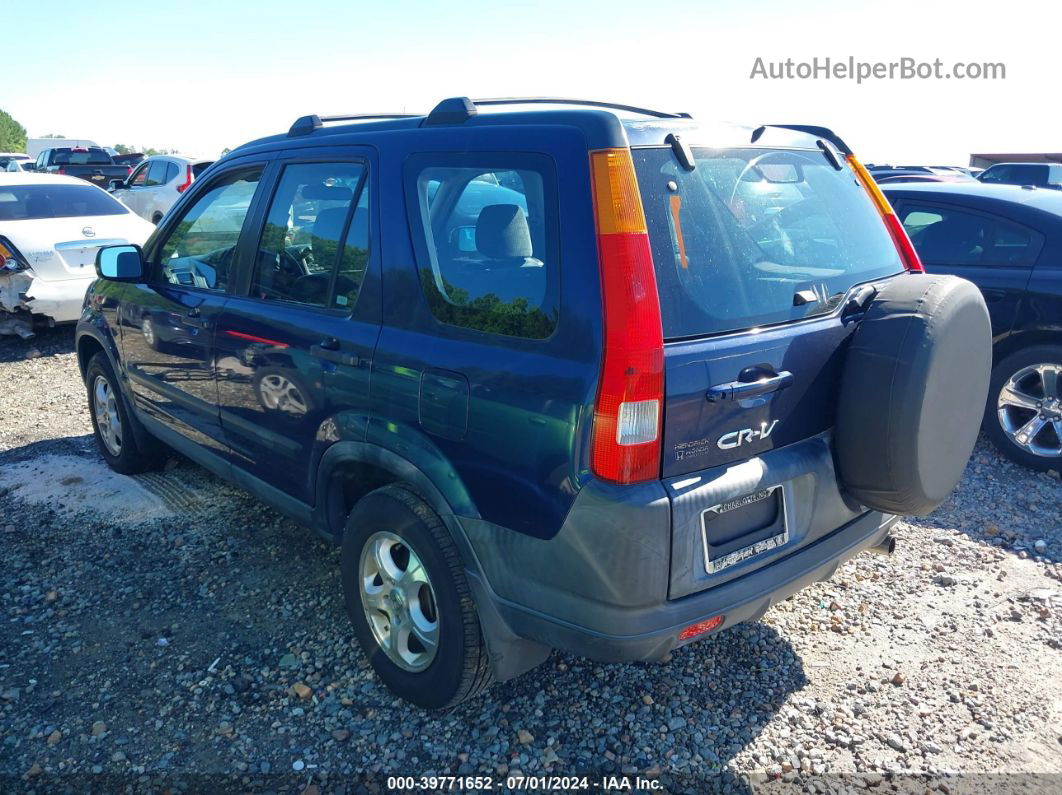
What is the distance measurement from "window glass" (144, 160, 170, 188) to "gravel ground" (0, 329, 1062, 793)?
42.5 ft

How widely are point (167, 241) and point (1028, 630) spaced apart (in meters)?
4.36

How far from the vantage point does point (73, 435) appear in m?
5.60

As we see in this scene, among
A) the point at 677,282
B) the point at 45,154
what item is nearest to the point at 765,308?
the point at 677,282

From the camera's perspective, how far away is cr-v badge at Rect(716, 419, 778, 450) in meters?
2.26

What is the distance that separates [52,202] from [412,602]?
306 inches

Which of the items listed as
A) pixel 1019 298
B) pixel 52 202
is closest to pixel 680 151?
pixel 1019 298

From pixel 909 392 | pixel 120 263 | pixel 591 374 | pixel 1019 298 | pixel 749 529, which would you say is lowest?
pixel 749 529

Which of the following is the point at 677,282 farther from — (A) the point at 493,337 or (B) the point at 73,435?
(B) the point at 73,435

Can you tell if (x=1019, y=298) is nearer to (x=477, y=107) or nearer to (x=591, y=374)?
(x=477, y=107)

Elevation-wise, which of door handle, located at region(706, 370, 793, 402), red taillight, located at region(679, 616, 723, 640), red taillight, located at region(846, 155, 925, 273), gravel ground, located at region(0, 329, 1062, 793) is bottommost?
gravel ground, located at region(0, 329, 1062, 793)

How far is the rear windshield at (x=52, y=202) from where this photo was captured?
8.06m

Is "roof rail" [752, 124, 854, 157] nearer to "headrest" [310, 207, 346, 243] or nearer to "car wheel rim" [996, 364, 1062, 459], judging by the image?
"headrest" [310, 207, 346, 243]

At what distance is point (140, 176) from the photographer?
15930 millimetres

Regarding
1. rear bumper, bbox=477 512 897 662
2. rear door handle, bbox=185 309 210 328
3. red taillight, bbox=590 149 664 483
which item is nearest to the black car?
rear bumper, bbox=477 512 897 662
